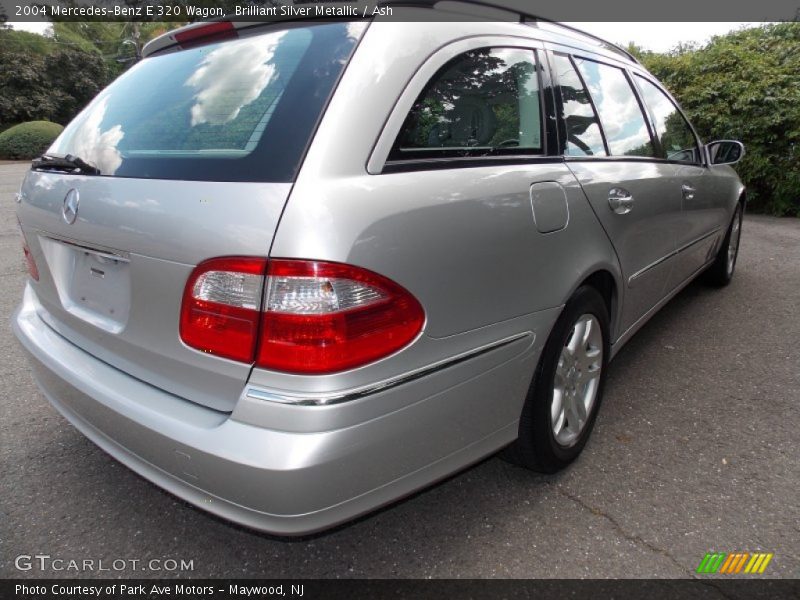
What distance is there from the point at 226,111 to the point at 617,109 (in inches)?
78.8

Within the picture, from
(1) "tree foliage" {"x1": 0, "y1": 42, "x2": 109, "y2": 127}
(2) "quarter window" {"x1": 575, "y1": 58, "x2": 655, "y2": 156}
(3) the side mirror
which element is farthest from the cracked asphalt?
(1) "tree foliage" {"x1": 0, "y1": 42, "x2": 109, "y2": 127}

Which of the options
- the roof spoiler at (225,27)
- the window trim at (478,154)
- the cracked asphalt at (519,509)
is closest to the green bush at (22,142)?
the cracked asphalt at (519,509)

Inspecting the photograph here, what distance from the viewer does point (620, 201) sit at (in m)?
2.40

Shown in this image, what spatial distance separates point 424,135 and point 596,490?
59.9 inches

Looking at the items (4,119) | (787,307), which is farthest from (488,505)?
(4,119)

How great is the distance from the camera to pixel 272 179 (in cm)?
139

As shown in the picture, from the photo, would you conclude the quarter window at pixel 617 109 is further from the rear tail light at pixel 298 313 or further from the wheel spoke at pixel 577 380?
the rear tail light at pixel 298 313

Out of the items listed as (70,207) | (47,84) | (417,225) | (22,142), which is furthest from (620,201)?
(47,84)

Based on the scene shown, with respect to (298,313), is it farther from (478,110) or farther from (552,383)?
(552,383)

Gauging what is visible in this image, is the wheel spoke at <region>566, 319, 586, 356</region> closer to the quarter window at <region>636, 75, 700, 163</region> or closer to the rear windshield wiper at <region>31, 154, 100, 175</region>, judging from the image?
the quarter window at <region>636, 75, 700, 163</region>

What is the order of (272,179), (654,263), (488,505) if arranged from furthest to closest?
(654,263) < (488,505) < (272,179)

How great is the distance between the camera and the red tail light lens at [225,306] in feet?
4.44

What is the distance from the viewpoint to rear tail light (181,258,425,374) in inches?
52.2

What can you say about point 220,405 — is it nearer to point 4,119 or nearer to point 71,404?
point 71,404
